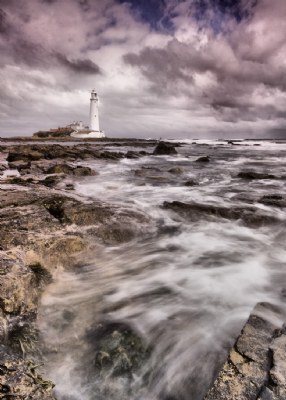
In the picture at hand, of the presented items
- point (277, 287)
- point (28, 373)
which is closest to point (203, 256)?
point (277, 287)

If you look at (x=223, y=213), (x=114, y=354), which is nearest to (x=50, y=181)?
(x=223, y=213)

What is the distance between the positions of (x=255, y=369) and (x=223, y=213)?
4.84 metres

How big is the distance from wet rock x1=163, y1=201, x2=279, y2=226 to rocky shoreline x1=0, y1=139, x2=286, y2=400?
21 millimetres

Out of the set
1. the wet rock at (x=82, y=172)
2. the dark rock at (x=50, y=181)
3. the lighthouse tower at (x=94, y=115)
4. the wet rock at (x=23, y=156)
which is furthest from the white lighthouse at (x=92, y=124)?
the dark rock at (x=50, y=181)

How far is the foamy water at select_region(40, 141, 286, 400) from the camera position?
236cm

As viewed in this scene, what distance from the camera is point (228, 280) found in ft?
12.5

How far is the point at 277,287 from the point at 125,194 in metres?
5.65

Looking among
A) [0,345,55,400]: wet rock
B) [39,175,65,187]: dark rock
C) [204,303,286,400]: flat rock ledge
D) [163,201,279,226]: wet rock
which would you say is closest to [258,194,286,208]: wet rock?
[163,201,279,226]: wet rock

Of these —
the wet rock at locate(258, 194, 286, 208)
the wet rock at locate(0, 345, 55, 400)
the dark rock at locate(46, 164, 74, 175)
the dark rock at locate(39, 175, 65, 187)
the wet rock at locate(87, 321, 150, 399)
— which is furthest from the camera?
the dark rock at locate(46, 164, 74, 175)

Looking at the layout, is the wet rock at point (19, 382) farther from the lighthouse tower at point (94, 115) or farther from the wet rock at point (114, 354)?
the lighthouse tower at point (94, 115)

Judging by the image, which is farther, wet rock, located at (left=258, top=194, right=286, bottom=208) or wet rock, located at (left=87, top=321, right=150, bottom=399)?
wet rock, located at (left=258, top=194, right=286, bottom=208)

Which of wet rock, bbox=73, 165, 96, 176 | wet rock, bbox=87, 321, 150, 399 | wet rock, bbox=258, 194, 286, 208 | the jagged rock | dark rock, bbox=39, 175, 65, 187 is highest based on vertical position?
the jagged rock

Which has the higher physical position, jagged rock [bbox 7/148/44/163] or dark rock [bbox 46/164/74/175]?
jagged rock [bbox 7/148/44/163]

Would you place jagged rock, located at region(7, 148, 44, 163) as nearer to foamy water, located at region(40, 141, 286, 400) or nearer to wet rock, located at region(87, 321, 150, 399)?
foamy water, located at region(40, 141, 286, 400)
